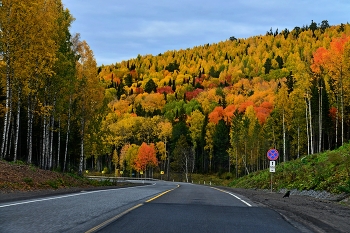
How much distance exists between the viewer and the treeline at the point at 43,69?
80.9 feet

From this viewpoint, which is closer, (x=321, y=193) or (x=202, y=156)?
(x=321, y=193)

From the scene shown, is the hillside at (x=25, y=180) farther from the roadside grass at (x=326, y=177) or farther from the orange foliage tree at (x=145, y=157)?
the orange foliage tree at (x=145, y=157)

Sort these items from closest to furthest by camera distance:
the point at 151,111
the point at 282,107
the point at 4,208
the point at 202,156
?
the point at 4,208
the point at 282,107
the point at 202,156
the point at 151,111

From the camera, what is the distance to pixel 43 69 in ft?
85.8

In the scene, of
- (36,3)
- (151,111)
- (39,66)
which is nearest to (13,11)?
(36,3)

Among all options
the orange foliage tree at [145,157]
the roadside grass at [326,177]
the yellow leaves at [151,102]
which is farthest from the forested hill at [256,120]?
the roadside grass at [326,177]

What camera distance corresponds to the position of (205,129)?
4313 inches

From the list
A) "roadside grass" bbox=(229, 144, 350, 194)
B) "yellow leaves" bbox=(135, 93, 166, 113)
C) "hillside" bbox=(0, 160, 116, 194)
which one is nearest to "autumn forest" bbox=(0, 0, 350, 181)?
"hillside" bbox=(0, 160, 116, 194)

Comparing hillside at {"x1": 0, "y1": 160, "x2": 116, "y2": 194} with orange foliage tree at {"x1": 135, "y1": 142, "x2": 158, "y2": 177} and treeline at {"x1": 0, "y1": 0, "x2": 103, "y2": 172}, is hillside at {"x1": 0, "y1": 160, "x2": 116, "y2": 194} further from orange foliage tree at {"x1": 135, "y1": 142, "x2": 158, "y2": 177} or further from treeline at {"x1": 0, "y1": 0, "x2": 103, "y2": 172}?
orange foliage tree at {"x1": 135, "y1": 142, "x2": 158, "y2": 177}

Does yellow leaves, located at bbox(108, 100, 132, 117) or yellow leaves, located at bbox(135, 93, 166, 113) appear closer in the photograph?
yellow leaves, located at bbox(108, 100, 132, 117)

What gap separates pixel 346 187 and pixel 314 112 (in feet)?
158

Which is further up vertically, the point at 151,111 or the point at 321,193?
the point at 151,111

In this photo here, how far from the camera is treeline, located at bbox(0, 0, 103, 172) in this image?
2467 cm

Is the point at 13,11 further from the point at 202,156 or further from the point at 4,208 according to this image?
the point at 202,156
